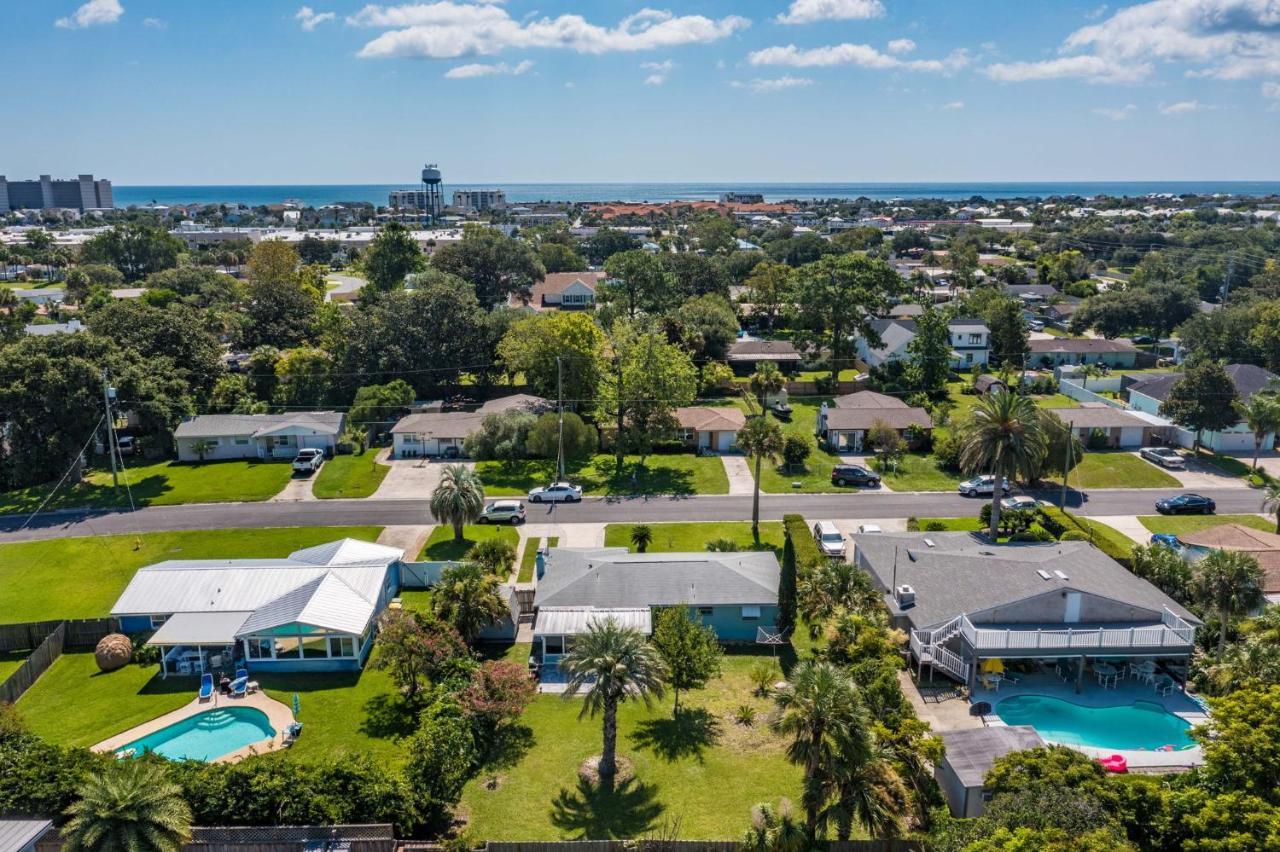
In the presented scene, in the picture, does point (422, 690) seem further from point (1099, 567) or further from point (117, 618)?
point (1099, 567)

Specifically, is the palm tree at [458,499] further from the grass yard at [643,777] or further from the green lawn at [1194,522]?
the green lawn at [1194,522]

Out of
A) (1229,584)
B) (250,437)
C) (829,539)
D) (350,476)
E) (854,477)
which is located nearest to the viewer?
(1229,584)

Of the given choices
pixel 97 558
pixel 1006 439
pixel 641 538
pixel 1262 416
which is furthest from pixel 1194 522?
pixel 97 558

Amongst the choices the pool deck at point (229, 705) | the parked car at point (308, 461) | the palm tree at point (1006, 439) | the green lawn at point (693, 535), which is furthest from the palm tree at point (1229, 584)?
the parked car at point (308, 461)

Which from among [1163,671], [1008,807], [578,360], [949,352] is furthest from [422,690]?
[949,352]

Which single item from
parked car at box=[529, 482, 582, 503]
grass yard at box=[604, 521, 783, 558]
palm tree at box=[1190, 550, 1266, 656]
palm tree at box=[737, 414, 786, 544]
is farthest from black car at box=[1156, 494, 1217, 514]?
parked car at box=[529, 482, 582, 503]

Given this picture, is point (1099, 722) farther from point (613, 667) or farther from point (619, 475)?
point (619, 475)
